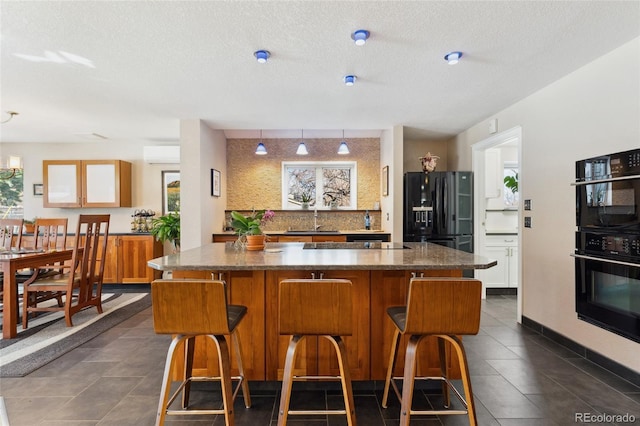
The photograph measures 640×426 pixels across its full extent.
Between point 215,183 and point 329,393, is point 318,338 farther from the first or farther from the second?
point 215,183

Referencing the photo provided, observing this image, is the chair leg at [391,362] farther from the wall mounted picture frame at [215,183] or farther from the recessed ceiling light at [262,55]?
the wall mounted picture frame at [215,183]

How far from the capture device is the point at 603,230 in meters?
2.33

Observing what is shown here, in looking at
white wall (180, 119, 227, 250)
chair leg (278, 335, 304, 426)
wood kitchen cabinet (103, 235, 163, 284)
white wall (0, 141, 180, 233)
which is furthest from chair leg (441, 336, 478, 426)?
white wall (0, 141, 180, 233)

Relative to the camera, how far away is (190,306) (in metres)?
1.58

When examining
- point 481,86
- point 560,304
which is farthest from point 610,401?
point 481,86

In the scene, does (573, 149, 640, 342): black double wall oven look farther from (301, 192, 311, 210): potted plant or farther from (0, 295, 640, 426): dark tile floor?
(301, 192, 311, 210): potted plant

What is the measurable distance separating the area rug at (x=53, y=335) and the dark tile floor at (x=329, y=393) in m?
0.16

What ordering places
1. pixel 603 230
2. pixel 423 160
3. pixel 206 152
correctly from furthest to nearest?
pixel 423 160 < pixel 206 152 < pixel 603 230

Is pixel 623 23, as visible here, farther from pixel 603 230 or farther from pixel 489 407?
pixel 489 407

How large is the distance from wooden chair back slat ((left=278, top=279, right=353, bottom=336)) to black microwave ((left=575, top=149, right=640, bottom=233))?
2.00m

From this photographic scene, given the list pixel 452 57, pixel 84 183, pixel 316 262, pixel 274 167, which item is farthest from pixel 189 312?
pixel 84 183

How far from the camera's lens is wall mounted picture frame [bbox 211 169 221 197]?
4633 mm

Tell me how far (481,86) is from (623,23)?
3.60 ft

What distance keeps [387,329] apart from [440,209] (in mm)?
2840
